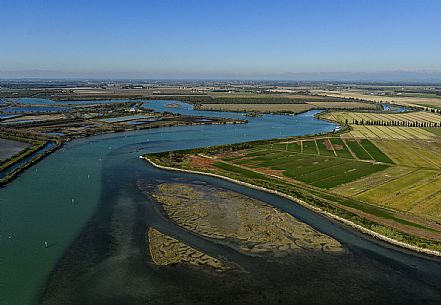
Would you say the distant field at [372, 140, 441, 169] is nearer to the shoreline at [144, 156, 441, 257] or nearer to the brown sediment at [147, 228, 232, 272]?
the shoreline at [144, 156, 441, 257]

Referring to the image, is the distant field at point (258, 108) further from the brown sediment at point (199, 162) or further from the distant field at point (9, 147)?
the brown sediment at point (199, 162)

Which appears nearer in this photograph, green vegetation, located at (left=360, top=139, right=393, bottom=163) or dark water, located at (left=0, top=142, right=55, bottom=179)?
dark water, located at (left=0, top=142, right=55, bottom=179)

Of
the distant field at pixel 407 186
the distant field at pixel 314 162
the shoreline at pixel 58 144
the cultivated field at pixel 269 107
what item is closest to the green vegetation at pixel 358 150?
the distant field at pixel 314 162

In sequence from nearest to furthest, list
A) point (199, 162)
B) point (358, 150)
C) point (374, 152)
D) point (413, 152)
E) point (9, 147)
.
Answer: point (199, 162) → point (413, 152) → point (374, 152) → point (358, 150) → point (9, 147)

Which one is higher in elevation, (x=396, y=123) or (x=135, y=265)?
(x=396, y=123)

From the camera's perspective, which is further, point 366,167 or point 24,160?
point 24,160

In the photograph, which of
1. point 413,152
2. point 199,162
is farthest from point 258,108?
point 199,162

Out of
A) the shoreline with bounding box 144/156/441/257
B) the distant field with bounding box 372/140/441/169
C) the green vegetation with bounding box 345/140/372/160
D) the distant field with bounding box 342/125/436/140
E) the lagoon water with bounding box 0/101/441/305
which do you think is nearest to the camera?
the lagoon water with bounding box 0/101/441/305

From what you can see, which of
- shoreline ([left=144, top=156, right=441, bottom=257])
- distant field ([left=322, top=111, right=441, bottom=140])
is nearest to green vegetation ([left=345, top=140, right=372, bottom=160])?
distant field ([left=322, top=111, right=441, bottom=140])

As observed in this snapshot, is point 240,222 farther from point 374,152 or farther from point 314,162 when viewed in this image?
point 374,152
